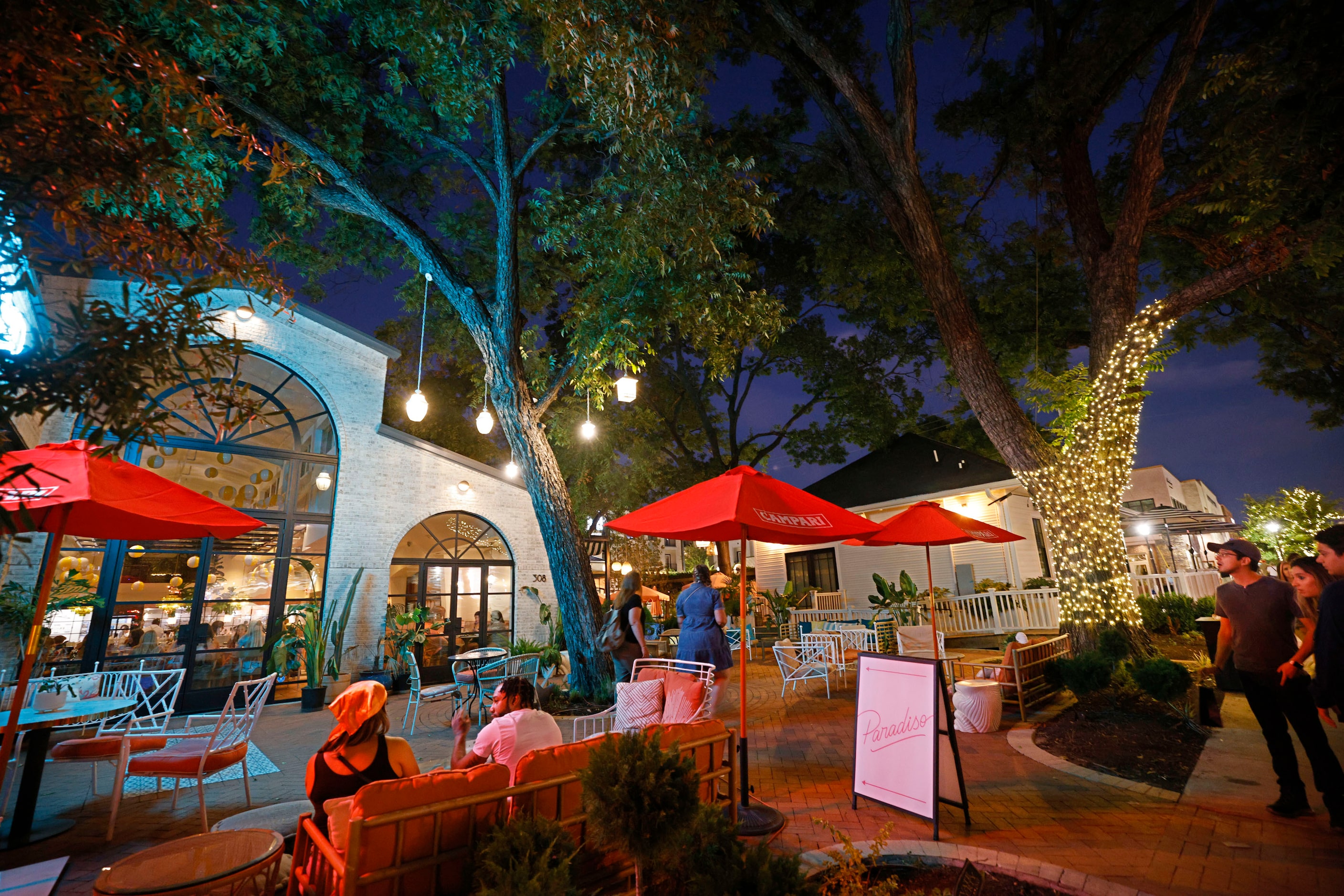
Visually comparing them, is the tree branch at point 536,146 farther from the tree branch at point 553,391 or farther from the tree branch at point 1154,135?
the tree branch at point 1154,135

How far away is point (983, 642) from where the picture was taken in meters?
13.9

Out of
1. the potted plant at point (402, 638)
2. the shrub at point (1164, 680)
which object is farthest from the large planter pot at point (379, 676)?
the shrub at point (1164, 680)

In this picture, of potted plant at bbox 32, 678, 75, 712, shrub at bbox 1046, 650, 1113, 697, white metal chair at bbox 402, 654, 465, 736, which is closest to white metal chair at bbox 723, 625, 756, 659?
white metal chair at bbox 402, 654, 465, 736

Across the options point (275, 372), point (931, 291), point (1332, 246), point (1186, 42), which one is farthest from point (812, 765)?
point (275, 372)

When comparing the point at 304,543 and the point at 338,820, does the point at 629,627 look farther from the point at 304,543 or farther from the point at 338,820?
the point at 304,543

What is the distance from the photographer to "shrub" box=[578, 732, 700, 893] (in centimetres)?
250

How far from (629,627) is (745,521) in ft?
11.9

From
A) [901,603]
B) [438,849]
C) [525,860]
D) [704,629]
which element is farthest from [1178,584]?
[438,849]

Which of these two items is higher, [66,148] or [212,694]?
[66,148]

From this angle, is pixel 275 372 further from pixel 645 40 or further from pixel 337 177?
pixel 645 40

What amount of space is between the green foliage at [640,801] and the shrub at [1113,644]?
7511 millimetres

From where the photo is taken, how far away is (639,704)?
5.27 meters

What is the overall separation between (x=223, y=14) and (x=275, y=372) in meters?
7.06

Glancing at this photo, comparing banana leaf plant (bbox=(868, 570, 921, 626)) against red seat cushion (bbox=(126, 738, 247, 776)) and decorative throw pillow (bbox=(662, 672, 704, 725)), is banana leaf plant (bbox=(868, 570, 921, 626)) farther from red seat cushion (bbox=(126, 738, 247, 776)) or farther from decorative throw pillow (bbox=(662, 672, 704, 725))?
red seat cushion (bbox=(126, 738, 247, 776))
